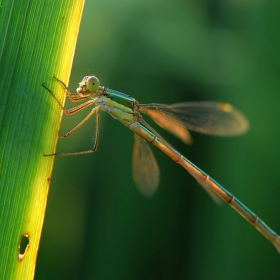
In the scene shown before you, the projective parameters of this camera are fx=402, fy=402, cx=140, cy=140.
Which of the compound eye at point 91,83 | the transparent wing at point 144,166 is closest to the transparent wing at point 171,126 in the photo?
the transparent wing at point 144,166

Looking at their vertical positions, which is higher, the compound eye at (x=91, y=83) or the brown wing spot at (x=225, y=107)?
the brown wing spot at (x=225, y=107)

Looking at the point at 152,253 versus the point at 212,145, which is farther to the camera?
the point at 212,145

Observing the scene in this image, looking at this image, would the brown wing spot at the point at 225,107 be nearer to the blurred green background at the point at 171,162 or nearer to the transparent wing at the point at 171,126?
the transparent wing at the point at 171,126

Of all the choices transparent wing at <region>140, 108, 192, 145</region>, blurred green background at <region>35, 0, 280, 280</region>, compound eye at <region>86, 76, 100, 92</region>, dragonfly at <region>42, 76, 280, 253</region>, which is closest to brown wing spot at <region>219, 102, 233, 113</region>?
dragonfly at <region>42, 76, 280, 253</region>

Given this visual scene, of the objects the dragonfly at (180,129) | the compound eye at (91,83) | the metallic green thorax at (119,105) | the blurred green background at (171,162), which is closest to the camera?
the compound eye at (91,83)

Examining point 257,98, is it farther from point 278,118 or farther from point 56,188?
point 56,188

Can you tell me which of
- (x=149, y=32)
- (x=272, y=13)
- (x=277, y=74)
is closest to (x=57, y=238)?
(x=149, y=32)

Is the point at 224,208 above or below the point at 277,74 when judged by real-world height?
below

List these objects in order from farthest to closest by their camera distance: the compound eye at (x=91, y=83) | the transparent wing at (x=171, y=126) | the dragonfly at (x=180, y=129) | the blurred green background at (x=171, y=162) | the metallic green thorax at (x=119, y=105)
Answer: the blurred green background at (x=171, y=162) → the transparent wing at (x=171, y=126) → the dragonfly at (x=180, y=129) → the metallic green thorax at (x=119, y=105) → the compound eye at (x=91, y=83)
